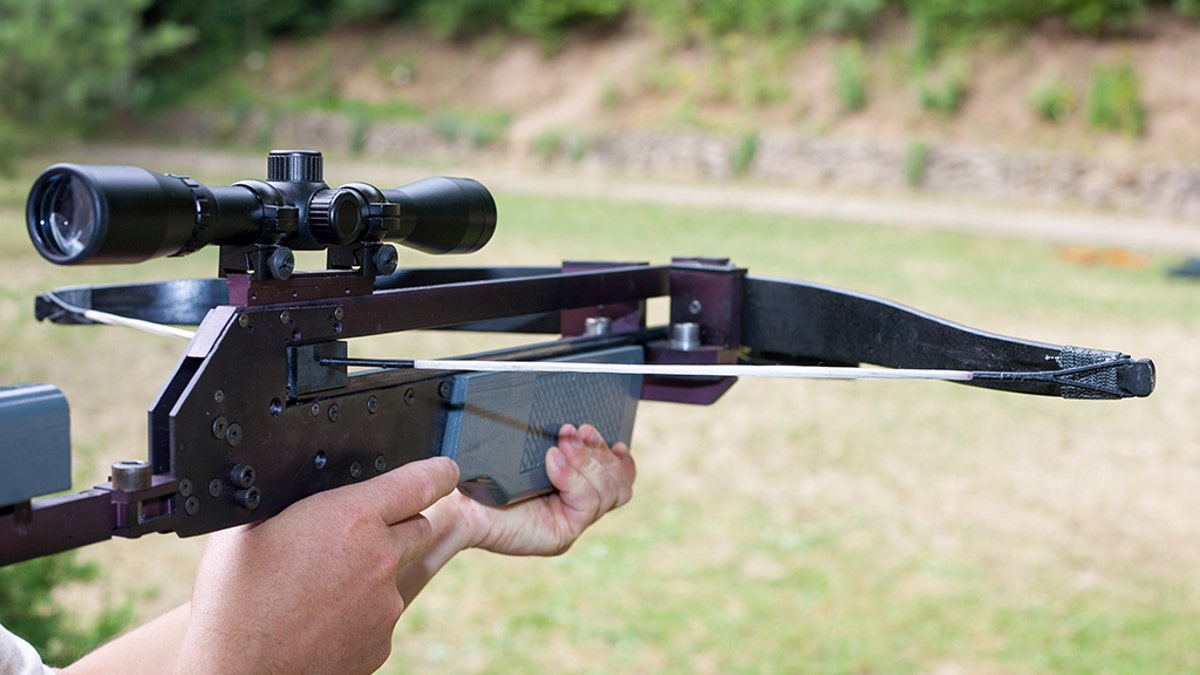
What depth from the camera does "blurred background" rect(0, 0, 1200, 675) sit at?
5340mm

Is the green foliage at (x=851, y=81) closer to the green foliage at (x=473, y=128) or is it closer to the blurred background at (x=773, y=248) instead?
the blurred background at (x=773, y=248)

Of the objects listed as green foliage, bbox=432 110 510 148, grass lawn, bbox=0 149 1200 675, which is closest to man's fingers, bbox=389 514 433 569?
grass lawn, bbox=0 149 1200 675

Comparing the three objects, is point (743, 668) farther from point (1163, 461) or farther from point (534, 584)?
point (1163, 461)

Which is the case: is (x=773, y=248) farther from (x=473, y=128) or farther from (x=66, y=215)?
(x=66, y=215)

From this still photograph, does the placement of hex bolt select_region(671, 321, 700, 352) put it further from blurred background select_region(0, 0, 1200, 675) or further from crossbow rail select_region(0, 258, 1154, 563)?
blurred background select_region(0, 0, 1200, 675)

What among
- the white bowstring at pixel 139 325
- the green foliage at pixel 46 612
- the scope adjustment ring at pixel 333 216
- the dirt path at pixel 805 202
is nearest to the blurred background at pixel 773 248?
the green foliage at pixel 46 612

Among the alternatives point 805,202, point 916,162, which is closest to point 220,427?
point 805,202

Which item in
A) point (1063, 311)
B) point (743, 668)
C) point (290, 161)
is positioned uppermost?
point (290, 161)

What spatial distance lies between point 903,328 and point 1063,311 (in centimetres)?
1165

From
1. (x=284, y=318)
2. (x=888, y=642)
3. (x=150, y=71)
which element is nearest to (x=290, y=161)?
(x=284, y=318)

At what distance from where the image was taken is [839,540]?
6430 mm

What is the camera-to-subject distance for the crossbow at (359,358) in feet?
3.97

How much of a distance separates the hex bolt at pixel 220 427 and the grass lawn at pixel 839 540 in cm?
338

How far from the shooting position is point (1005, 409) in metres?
9.02
